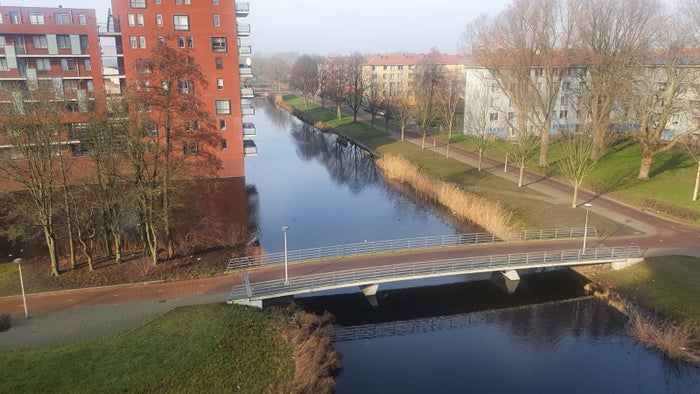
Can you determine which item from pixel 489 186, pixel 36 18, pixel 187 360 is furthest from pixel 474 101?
pixel 187 360

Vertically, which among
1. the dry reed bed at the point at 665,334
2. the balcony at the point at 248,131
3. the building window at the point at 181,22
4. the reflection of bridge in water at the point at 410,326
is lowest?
the reflection of bridge in water at the point at 410,326

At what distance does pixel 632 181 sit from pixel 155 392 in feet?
123

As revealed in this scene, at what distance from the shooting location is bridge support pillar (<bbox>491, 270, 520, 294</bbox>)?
25.7 m

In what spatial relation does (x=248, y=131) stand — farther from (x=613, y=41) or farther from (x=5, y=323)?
(x=613, y=41)

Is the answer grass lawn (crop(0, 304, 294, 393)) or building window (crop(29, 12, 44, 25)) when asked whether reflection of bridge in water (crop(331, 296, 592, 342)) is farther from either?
building window (crop(29, 12, 44, 25))

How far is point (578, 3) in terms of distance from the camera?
42.5 m

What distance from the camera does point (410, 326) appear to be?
2316 cm

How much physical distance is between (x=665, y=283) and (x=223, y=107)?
36.4 meters

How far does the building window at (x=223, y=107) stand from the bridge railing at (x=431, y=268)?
27590 millimetres

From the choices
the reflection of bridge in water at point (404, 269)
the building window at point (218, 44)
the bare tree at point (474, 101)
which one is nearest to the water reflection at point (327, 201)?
the reflection of bridge in water at point (404, 269)

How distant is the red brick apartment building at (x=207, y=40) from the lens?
44375 millimetres

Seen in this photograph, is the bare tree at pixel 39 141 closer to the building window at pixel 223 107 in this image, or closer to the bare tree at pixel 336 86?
the building window at pixel 223 107

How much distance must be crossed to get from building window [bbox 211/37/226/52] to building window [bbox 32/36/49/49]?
543 inches

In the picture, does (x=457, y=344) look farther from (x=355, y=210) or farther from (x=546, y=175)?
(x=546, y=175)
